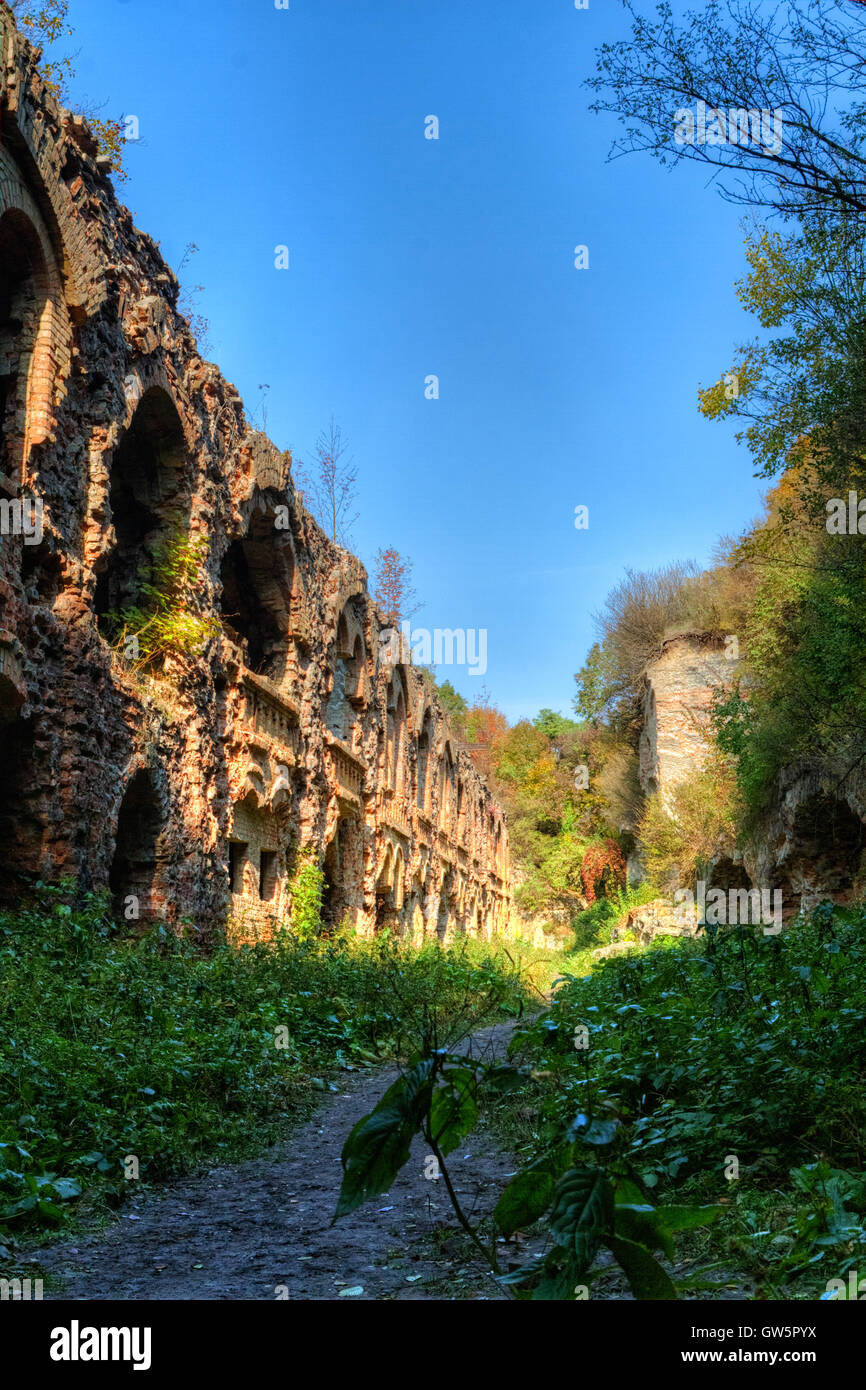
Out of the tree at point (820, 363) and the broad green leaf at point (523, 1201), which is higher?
the tree at point (820, 363)

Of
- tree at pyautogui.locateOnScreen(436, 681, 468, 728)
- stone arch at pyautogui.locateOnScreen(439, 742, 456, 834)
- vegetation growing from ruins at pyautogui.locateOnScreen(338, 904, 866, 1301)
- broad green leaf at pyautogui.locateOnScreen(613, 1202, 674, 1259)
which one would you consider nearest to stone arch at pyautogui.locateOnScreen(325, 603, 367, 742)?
stone arch at pyautogui.locateOnScreen(439, 742, 456, 834)

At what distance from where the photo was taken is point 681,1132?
4.00m

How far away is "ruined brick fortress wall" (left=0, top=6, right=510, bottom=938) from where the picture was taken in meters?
8.12

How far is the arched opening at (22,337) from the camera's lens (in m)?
8.29

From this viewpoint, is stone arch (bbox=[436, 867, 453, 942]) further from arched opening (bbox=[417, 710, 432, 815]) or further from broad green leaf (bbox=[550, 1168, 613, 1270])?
broad green leaf (bbox=[550, 1168, 613, 1270])

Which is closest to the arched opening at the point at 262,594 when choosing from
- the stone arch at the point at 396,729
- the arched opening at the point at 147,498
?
the arched opening at the point at 147,498

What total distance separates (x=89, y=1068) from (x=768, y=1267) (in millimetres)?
3723

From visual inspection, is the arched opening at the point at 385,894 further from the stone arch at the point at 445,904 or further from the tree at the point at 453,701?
the tree at the point at 453,701

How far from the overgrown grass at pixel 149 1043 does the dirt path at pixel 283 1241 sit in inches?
10.9

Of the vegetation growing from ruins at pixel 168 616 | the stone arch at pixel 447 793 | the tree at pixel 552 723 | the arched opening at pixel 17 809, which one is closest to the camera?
the arched opening at pixel 17 809

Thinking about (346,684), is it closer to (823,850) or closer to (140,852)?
(823,850)

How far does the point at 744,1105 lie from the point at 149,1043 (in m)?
3.54

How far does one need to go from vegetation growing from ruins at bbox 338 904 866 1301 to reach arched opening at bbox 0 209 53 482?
247 inches
